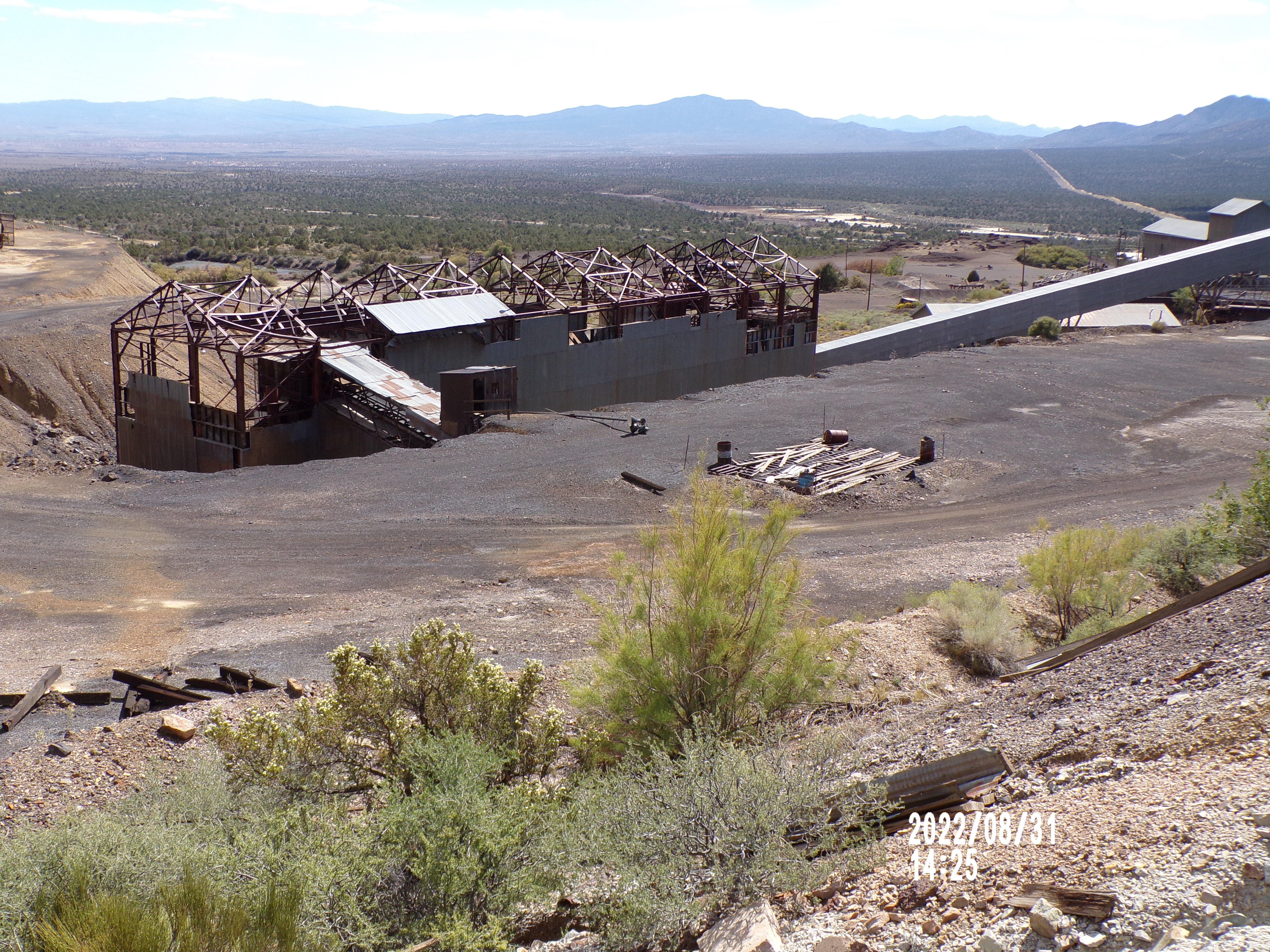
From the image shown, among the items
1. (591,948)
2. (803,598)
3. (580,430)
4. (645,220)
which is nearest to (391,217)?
(645,220)

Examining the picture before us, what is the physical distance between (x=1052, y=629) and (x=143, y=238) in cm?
7714

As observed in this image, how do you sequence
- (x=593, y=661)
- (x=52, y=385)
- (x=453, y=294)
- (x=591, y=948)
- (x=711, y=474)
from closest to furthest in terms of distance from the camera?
(x=591, y=948), (x=593, y=661), (x=711, y=474), (x=52, y=385), (x=453, y=294)

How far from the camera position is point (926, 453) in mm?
25766

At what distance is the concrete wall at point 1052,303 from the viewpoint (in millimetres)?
44312

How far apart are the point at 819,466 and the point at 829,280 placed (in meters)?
48.2

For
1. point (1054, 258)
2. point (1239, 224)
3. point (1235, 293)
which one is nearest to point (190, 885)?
point (1235, 293)

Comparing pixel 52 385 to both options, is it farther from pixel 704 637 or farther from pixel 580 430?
pixel 704 637

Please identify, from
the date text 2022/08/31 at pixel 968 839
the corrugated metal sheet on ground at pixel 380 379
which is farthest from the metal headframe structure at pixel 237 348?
the date text 2022/08/31 at pixel 968 839

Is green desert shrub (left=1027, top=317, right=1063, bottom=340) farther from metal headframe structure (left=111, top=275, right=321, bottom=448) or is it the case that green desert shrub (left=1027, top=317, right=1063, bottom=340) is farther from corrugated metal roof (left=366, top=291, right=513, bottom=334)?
metal headframe structure (left=111, top=275, right=321, bottom=448)

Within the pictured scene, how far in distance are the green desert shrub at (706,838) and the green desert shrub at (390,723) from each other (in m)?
1.81

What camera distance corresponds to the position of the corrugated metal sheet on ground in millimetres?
27500

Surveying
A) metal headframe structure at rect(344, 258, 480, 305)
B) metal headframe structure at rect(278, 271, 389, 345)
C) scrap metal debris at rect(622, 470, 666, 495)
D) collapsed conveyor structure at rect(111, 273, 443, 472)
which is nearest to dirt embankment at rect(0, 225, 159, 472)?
collapsed conveyor structure at rect(111, 273, 443, 472)

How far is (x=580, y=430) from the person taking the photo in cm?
2888

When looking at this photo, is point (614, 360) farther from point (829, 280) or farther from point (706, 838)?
point (829, 280)
